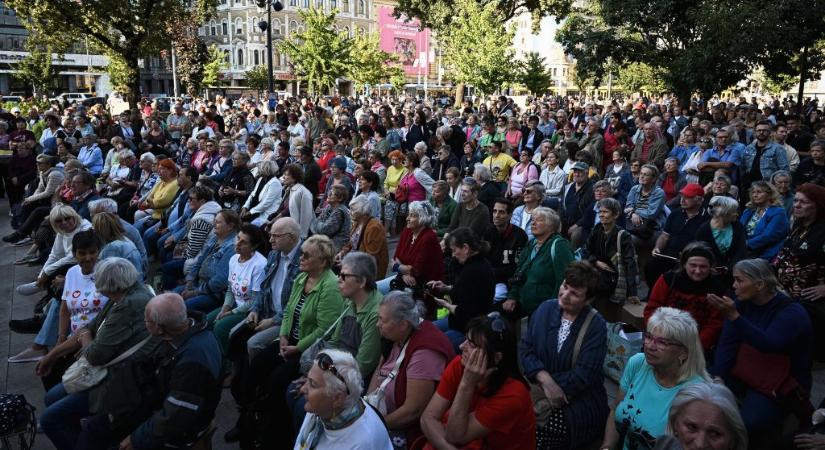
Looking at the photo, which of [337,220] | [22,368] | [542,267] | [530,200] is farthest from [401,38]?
[542,267]

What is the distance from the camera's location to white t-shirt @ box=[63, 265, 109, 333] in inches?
191

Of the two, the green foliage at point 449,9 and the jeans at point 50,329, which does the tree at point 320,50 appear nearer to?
the green foliage at point 449,9

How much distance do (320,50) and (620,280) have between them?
3003 cm

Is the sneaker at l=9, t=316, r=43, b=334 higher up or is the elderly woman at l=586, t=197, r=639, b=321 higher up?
the elderly woman at l=586, t=197, r=639, b=321

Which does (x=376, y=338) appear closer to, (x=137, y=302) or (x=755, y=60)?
(x=137, y=302)

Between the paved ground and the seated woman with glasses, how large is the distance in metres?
1.71

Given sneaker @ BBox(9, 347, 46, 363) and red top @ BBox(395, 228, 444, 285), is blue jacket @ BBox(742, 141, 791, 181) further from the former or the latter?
sneaker @ BBox(9, 347, 46, 363)

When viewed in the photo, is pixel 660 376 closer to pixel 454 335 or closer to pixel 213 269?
pixel 454 335

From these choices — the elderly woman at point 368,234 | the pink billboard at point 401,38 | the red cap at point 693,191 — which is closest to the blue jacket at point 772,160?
the red cap at point 693,191

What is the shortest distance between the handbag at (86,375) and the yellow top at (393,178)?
637 cm

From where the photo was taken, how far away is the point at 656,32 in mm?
16938

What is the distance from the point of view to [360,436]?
279 centimetres

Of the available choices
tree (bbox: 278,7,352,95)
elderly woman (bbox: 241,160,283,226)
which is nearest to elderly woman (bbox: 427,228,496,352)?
elderly woman (bbox: 241,160,283,226)

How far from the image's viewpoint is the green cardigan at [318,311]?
455cm
